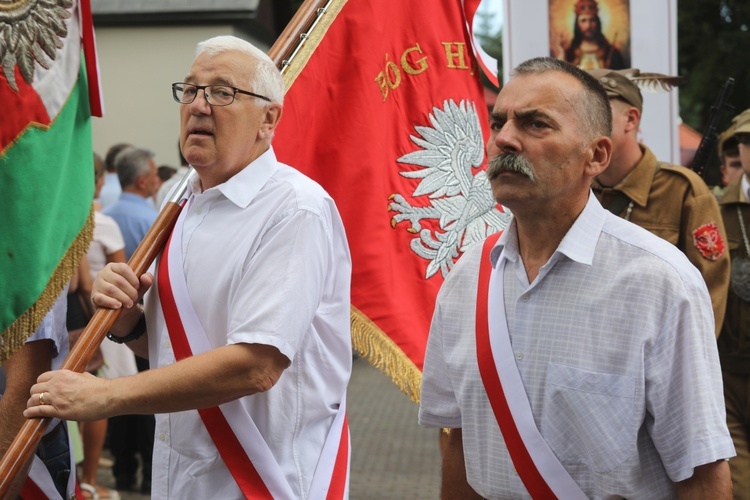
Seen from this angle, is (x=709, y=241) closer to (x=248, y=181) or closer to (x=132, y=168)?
(x=248, y=181)

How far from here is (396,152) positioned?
4.16 m

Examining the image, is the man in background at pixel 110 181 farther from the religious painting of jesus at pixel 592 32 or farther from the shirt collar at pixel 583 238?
the shirt collar at pixel 583 238

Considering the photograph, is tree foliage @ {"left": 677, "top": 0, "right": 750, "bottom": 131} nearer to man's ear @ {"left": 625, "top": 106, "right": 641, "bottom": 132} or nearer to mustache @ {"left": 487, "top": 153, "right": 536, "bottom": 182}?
man's ear @ {"left": 625, "top": 106, "right": 641, "bottom": 132}

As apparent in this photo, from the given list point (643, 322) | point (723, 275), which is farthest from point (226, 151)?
point (723, 275)

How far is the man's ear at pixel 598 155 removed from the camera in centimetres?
254

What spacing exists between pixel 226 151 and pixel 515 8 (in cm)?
326

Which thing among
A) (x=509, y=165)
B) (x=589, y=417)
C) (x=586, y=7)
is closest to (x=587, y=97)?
(x=509, y=165)

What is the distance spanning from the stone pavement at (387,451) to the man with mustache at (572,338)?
15.9ft

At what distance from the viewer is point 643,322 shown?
7.67 feet

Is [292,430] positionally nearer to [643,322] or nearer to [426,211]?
[643,322]

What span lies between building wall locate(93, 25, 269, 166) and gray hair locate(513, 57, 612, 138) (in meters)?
15.0

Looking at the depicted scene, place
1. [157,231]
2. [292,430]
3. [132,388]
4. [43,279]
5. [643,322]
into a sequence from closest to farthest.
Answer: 1. [643,322]
2. [132,388]
3. [292,430]
4. [157,231]
5. [43,279]

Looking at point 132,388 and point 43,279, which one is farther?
point 43,279

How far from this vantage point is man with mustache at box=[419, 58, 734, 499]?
2.33 m
